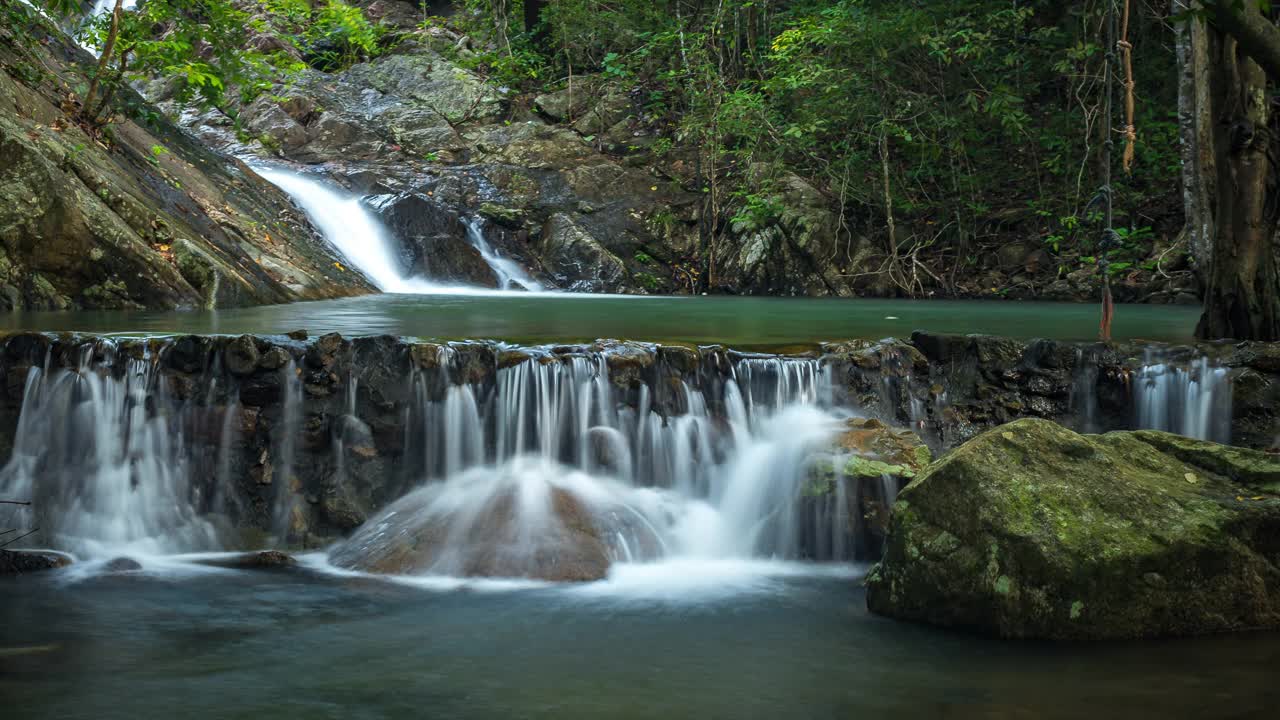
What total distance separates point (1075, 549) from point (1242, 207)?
4171 millimetres

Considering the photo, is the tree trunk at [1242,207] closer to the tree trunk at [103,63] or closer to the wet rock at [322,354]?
the wet rock at [322,354]

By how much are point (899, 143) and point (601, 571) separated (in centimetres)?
1479

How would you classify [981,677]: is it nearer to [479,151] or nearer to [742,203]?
[742,203]

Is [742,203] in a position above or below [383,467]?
above

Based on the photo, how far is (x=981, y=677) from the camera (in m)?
3.72

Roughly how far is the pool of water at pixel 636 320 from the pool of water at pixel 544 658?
264 centimetres

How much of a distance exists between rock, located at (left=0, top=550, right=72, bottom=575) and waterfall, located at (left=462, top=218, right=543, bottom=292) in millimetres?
11818

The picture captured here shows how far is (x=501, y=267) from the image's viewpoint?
17.6 metres

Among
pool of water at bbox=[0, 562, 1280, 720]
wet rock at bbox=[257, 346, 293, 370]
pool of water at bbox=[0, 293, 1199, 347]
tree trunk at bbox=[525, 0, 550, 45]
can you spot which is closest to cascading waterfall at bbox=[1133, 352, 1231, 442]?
pool of water at bbox=[0, 293, 1199, 347]

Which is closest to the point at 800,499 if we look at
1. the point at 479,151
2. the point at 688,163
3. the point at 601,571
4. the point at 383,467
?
the point at 601,571

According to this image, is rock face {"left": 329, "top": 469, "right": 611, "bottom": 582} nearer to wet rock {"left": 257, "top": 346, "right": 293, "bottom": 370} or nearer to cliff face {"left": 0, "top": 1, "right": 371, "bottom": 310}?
wet rock {"left": 257, "top": 346, "right": 293, "bottom": 370}

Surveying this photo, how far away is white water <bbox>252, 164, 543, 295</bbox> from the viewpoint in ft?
53.3

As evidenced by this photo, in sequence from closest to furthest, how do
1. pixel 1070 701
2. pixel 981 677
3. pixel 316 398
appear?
pixel 1070 701 → pixel 981 677 → pixel 316 398

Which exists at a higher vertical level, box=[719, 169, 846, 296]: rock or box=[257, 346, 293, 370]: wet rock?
box=[719, 169, 846, 296]: rock
